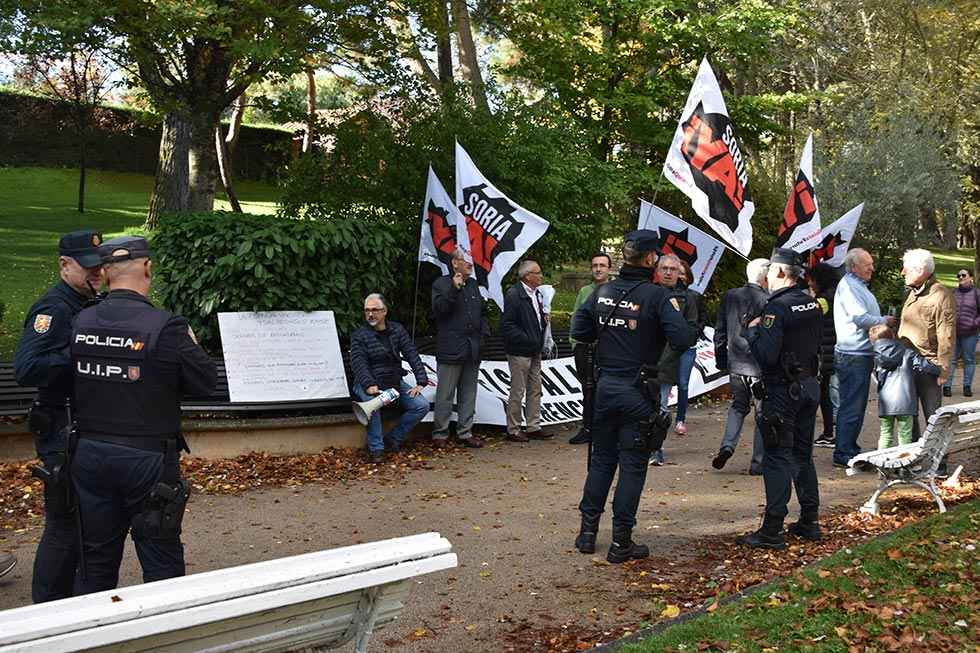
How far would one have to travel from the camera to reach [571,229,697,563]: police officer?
692 centimetres

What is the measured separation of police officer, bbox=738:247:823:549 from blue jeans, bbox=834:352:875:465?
2.56m

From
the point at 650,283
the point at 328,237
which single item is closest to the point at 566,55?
the point at 328,237

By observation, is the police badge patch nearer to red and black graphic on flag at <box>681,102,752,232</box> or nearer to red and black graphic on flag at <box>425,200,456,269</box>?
red and black graphic on flag at <box>425,200,456,269</box>

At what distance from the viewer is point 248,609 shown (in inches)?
159

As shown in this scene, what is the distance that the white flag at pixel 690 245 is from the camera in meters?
12.4

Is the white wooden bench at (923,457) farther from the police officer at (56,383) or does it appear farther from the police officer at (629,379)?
the police officer at (56,383)

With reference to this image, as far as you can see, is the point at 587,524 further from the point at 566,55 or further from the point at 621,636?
the point at 566,55

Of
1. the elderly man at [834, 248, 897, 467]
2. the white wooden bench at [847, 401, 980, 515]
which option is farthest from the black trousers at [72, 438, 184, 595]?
the elderly man at [834, 248, 897, 467]

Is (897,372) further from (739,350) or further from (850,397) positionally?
(739,350)

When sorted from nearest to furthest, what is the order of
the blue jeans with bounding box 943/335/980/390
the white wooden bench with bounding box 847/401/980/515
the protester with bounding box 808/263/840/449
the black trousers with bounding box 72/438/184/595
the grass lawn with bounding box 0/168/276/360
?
the black trousers with bounding box 72/438/184/595
the white wooden bench with bounding box 847/401/980/515
the protester with bounding box 808/263/840/449
the blue jeans with bounding box 943/335/980/390
the grass lawn with bounding box 0/168/276/360

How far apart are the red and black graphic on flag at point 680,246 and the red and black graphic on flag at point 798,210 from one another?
1.00 metres

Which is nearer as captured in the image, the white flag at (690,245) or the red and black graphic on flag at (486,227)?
the red and black graphic on flag at (486,227)

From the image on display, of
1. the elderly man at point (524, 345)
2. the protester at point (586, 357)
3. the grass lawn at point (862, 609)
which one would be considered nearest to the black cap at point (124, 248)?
the grass lawn at point (862, 609)

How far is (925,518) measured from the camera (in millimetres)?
7902
